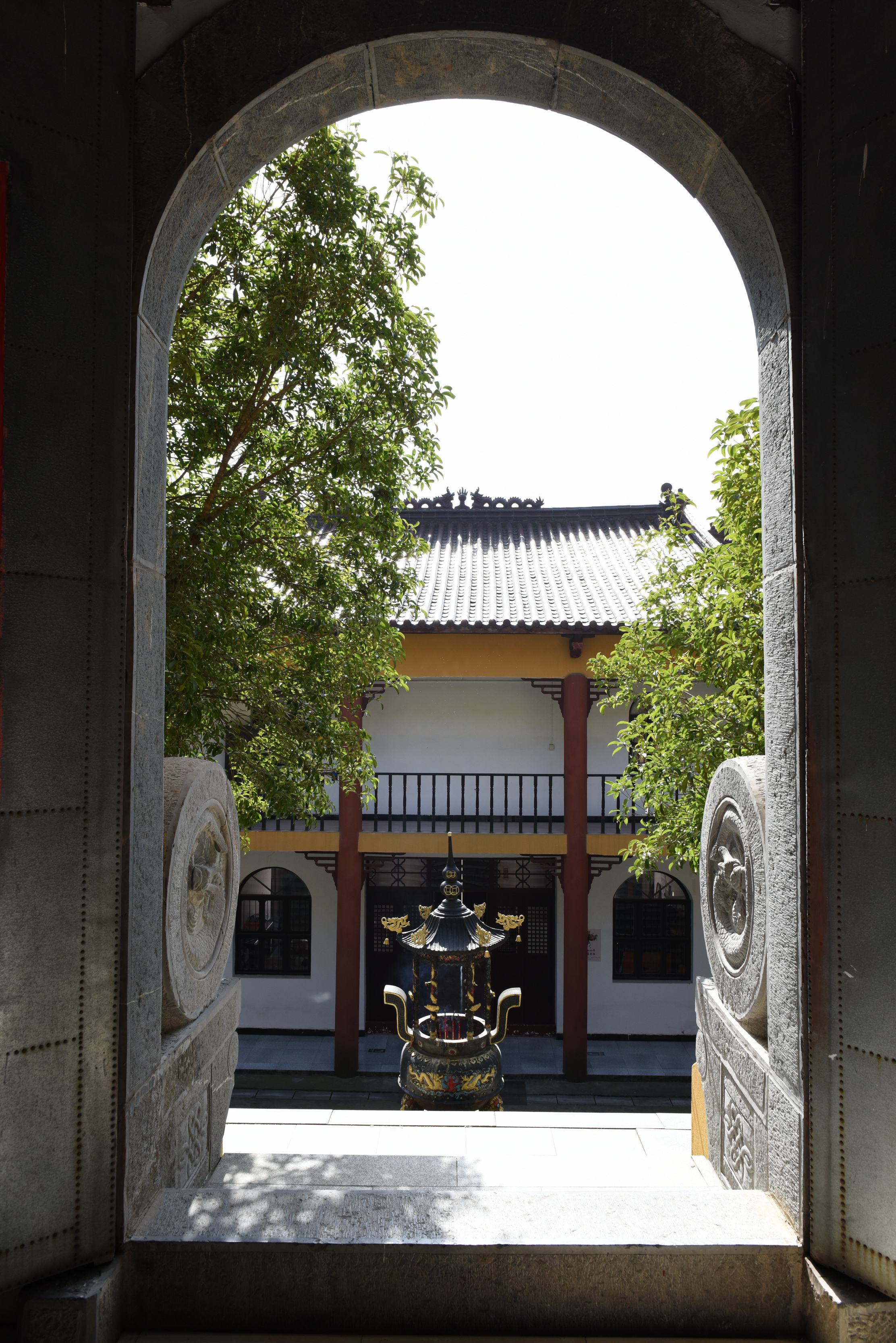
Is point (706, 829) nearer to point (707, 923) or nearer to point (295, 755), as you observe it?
point (707, 923)

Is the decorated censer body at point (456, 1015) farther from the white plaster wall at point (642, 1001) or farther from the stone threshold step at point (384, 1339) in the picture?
the white plaster wall at point (642, 1001)

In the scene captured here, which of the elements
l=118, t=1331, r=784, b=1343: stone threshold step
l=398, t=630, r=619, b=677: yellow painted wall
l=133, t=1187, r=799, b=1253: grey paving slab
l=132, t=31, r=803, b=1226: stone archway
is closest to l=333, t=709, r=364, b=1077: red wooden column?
l=398, t=630, r=619, b=677: yellow painted wall

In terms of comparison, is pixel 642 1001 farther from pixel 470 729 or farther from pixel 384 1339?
pixel 384 1339

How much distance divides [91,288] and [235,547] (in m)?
2.12

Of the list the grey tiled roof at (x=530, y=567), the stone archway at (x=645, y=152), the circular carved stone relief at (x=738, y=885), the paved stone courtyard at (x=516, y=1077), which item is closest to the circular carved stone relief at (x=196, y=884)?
the stone archway at (x=645, y=152)

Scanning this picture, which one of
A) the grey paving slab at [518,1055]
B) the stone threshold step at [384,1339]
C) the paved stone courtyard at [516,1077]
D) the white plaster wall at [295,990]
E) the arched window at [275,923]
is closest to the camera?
the stone threshold step at [384,1339]

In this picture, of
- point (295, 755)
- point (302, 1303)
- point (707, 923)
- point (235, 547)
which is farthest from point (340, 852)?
point (302, 1303)

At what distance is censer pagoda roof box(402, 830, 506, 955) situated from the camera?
580 centimetres

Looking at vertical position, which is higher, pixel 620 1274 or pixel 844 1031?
pixel 844 1031

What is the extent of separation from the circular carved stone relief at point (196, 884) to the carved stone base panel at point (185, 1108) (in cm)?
11

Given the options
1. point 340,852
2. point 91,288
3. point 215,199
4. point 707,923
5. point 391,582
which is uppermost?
point 215,199

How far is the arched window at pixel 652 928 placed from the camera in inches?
471

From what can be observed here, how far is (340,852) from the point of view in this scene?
35.3ft

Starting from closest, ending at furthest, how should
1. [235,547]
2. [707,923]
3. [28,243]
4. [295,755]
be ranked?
[28,243] < [707,923] < [235,547] < [295,755]
